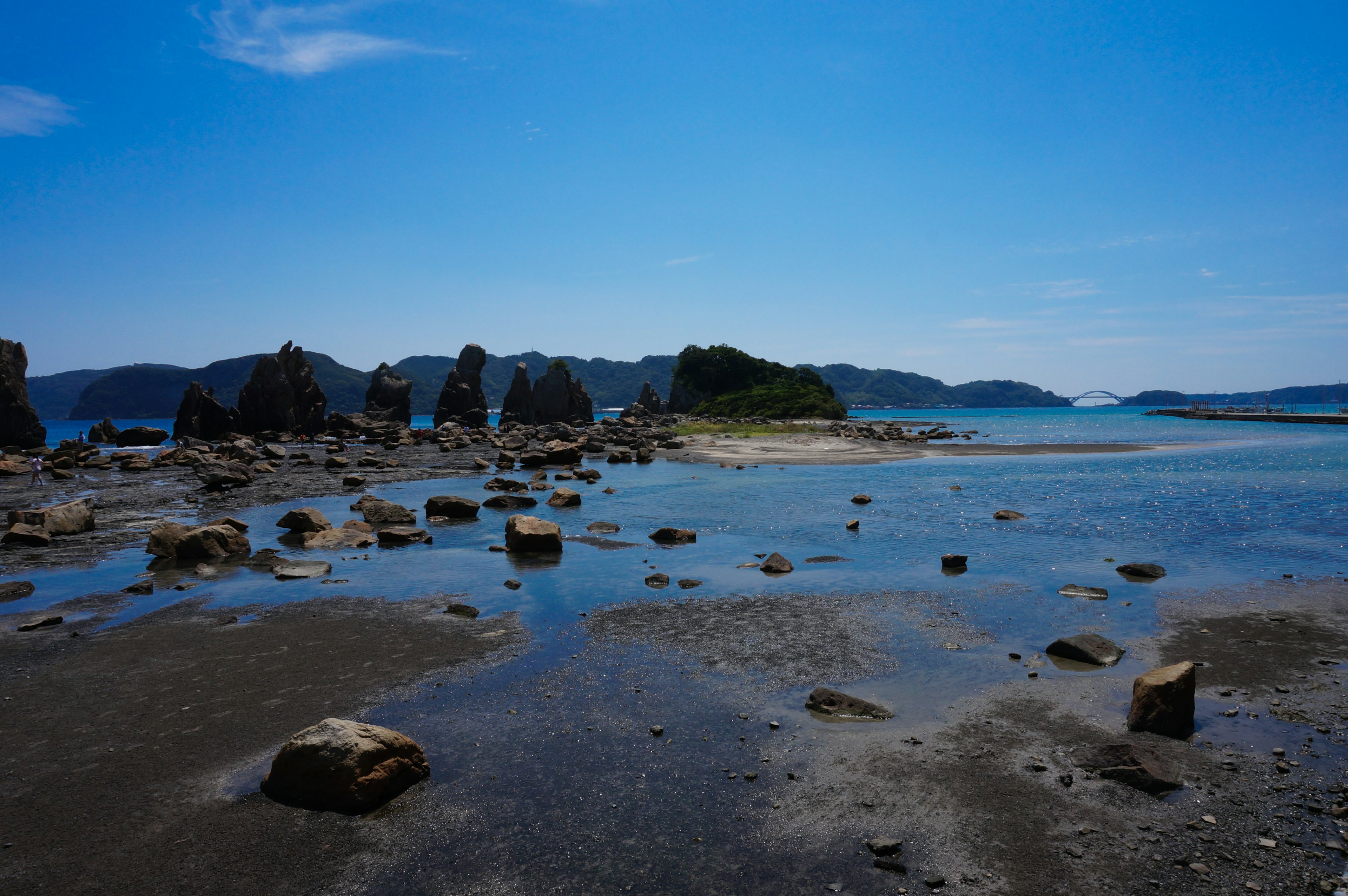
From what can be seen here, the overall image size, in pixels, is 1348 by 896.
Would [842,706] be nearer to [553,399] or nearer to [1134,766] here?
[1134,766]

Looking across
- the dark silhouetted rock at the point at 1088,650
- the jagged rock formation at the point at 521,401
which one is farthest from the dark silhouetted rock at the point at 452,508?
the jagged rock formation at the point at 521,401

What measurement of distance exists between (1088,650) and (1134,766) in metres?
4.00

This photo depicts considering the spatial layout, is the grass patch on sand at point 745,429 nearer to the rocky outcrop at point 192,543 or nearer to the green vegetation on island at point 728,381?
the green vegetation on island at point 728,381

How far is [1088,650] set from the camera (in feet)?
35.6

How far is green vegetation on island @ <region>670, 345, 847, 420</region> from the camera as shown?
128125 mm

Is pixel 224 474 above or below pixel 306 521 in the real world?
above

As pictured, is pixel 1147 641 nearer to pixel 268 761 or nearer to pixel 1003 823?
pixel 1003 823

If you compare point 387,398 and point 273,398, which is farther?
point 387,398

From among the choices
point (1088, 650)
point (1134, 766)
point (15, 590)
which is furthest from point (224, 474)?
point (1134, 766)

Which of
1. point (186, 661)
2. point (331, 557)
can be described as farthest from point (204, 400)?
point (186, 661)

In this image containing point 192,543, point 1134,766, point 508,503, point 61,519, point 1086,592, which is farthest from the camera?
point 508,503

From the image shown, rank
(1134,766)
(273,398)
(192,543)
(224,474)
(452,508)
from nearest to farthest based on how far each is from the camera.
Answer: (1134,766) → (192,543) → (452,508) → (224,474) → (273,398)

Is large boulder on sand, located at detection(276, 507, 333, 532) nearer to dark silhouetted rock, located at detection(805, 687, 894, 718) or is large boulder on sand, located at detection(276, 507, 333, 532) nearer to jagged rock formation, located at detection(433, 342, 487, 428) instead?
dark silhouetted rock, located at detection(805, 687, 894, 718)

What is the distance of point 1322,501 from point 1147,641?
24.5 meters
